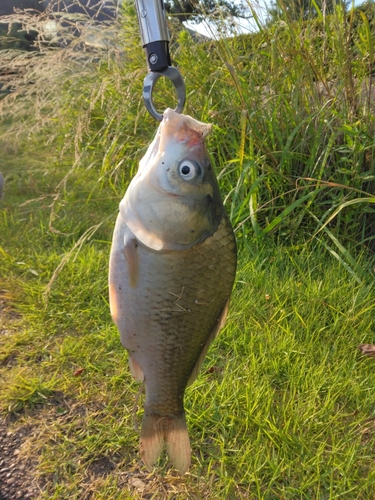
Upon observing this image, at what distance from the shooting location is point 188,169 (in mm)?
1059

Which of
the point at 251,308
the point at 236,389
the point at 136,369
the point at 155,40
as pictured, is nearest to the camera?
the point at 155,40

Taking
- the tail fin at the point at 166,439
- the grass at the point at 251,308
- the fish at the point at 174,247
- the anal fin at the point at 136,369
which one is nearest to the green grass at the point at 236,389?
the grass at the point at 251,308

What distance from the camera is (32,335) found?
7.53ft

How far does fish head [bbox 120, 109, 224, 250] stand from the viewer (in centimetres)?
106

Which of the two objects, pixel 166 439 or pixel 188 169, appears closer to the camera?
pixel 188 169

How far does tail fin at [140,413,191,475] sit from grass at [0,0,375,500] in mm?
341

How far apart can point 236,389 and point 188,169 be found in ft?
3.73

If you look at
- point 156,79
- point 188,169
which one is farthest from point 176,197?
point 156,79

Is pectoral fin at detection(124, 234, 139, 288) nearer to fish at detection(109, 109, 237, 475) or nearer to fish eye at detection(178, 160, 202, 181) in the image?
fish at detection(109, 109, 237, 475)

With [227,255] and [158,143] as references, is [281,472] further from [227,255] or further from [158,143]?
[158,143]

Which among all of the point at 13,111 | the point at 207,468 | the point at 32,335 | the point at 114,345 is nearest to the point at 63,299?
the point at 32,335

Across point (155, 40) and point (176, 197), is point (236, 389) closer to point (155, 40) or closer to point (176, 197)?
point (176, 197)

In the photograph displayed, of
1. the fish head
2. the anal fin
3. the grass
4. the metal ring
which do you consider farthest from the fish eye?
the grass

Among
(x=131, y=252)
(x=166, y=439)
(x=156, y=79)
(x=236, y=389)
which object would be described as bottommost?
(x=236, y=389)
